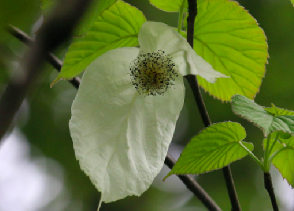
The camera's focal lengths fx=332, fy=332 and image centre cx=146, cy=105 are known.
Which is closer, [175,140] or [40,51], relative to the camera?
[40,51]

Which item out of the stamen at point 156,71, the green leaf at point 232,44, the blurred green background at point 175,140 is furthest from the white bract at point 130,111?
the blurred green background at point 175,140

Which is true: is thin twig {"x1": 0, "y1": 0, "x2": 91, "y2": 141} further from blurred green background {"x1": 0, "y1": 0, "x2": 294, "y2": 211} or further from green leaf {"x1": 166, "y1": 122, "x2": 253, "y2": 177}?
blurred green background {"x1": 0, "y1": 0, "x2": 294, "y2": 211}

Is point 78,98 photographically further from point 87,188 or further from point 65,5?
point 87,188

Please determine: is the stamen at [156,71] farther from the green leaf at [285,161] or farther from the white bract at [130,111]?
the green leaf at [285,161]

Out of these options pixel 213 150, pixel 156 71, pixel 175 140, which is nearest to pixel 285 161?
pixel 213 150

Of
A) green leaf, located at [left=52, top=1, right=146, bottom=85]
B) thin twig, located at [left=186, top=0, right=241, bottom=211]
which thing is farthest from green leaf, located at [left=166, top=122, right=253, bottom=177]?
green leaf, located at [left=52, top=1, right=146, bottom=85]

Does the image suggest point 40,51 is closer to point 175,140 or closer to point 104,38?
point 104,38

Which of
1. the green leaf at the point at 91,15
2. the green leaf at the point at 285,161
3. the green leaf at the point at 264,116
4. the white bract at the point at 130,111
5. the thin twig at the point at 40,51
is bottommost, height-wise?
the green leaf at the point at 285,161
